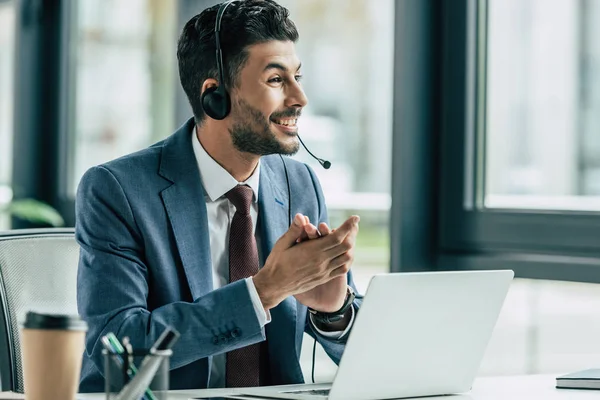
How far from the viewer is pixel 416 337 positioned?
1488 millimetres

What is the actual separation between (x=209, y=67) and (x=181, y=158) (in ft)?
0.72

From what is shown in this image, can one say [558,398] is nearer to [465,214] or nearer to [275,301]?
[275,301]

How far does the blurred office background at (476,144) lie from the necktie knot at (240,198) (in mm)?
663

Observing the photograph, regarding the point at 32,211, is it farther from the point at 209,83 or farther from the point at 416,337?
the point at 416,337

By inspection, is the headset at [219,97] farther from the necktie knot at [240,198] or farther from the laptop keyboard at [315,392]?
the laptop keyboard at [315,392]

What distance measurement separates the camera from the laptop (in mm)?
1424

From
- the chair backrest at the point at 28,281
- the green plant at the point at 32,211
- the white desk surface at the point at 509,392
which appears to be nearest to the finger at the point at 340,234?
the white desk surface at the point at 509,392

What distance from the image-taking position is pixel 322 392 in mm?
1569

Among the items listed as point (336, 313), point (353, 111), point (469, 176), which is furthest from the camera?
point (353, 111)

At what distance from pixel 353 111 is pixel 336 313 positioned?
1.13 m

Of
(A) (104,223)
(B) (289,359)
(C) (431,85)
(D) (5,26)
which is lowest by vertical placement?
(B) (289,359)

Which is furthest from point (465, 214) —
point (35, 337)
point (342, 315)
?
point (35, 337)

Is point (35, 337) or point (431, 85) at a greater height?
point (431, 85)

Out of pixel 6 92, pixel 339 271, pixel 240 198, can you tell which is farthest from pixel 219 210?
pixel 6 92
